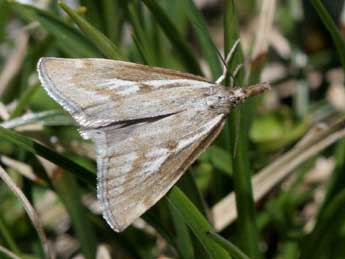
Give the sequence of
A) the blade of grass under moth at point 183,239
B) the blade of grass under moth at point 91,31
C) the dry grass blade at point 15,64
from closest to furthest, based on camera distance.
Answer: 1. the blade of grass under moth at point 91,31
2. the blade of grass under moth at point 183,239
3. the dry grass blade at point 15,64

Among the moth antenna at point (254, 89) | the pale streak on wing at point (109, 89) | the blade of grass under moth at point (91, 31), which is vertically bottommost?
the moth antenna at point (254, 89)

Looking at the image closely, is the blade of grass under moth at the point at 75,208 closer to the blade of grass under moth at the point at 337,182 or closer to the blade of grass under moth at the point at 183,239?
the blade of grass under moth at the point at 183,239

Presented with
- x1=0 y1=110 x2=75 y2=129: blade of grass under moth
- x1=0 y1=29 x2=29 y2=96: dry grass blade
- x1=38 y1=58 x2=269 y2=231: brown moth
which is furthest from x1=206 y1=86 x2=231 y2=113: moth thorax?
x1=0 y1=29 x2=29 y2=96: dry grass blade

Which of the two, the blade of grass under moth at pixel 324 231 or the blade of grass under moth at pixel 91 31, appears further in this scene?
the blade of grass under moth at pixel 324 231

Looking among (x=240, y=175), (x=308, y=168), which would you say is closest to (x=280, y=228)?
(x=308, y=168)

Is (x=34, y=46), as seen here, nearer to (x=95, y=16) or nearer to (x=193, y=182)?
(x=95, y=16)

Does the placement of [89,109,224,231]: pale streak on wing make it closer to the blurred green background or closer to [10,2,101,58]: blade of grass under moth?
the blurred green background

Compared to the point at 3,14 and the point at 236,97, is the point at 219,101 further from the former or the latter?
the point at 3,14

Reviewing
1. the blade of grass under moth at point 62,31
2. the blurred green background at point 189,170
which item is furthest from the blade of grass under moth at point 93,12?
the blade of grass under moth at point 62,31
